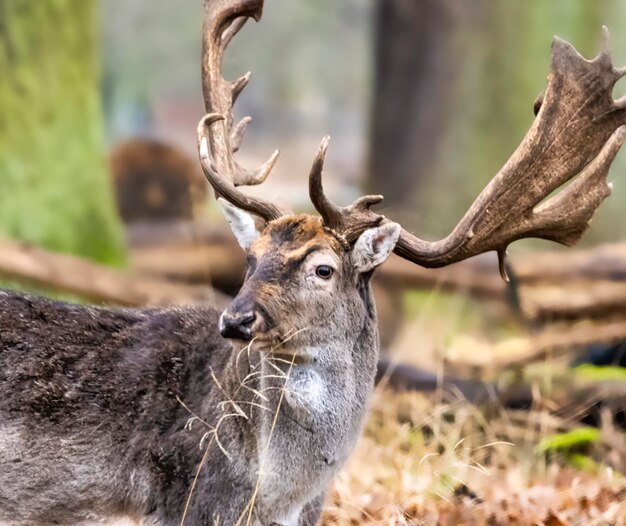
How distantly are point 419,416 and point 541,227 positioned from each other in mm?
3260

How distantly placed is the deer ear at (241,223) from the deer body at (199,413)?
18 centimetres

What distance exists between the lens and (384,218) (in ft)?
19.1

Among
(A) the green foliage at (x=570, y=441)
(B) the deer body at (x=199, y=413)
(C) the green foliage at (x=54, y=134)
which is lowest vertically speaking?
(B) the deer body at (x=199, y=413)

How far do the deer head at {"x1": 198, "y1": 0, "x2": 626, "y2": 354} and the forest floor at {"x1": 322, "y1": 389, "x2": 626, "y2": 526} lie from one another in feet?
4.24

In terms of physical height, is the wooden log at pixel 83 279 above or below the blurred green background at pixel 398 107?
below

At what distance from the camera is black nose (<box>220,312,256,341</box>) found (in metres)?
5.23

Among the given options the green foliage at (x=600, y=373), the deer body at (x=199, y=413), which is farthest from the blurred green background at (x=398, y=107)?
the green foliage at (x=600, y=373)

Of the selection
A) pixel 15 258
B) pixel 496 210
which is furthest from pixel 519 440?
pixel 15 258

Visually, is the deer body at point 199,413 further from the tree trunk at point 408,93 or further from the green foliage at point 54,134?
the tree trunk at point 408,93

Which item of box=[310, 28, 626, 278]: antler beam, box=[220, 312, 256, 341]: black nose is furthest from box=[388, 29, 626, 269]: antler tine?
box=[220, 312, 256, 341]: black nose

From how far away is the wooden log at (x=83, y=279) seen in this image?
1095 cm

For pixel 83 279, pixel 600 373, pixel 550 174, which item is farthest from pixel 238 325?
pixel 83 279

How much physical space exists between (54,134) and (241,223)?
7.85 meters

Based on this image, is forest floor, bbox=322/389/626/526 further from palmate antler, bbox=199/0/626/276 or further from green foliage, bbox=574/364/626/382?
palmate antler, bbox=199/0/626/276
